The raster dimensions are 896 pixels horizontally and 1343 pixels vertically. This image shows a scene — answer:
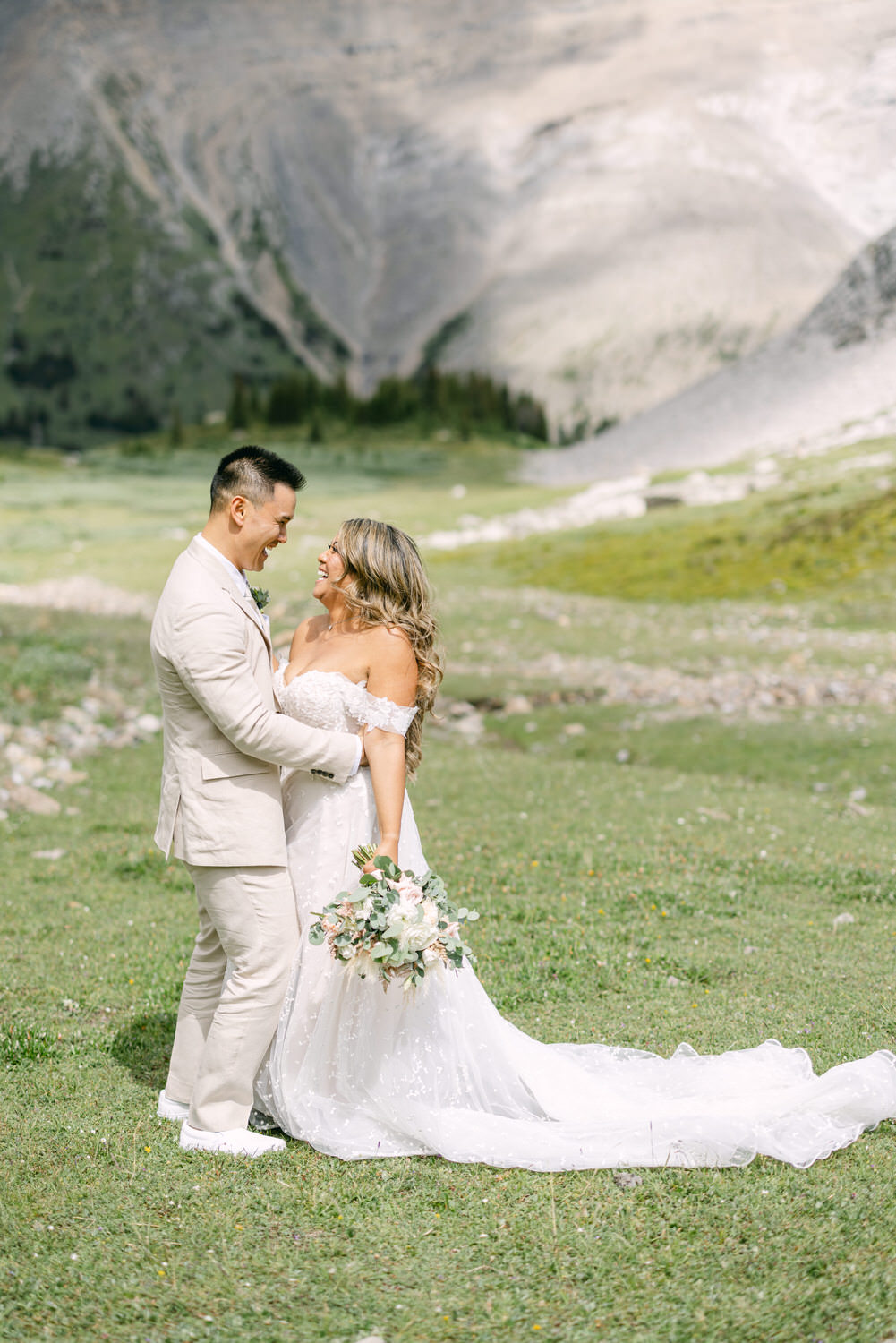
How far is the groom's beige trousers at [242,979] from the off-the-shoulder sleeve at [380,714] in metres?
1.11

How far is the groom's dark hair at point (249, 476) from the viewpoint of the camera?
7.13 meters

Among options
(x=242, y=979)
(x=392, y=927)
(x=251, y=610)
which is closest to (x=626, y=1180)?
(x=392, y=927)

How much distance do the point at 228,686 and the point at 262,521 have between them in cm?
111

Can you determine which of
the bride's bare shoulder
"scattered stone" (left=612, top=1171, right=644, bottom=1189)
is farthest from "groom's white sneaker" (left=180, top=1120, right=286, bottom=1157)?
the bride's bare shoulder

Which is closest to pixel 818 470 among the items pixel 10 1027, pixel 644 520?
pixel 644 520

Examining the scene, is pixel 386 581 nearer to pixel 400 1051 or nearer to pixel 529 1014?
pixel 400 1051

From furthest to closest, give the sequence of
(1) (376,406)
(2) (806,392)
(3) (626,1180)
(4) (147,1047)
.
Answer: (1) (376,406) < (2) (806,392) < (4) (147,1047) < (3) (626,1180)

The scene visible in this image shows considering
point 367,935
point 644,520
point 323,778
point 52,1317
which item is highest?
point 644,520

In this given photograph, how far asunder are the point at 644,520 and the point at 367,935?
51.3 metres

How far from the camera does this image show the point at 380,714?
7449 millimetres

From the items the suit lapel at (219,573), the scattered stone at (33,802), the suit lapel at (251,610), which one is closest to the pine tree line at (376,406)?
the scattered stone at (33,802)

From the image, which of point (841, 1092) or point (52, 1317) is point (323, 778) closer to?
point (52, 1317)

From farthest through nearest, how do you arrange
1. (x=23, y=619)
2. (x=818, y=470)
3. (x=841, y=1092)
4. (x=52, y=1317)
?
(x=818, y=470) < (x=23, y=619) < (x=841, y=1092) < (x=52, y=1317)

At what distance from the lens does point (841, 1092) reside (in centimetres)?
750
